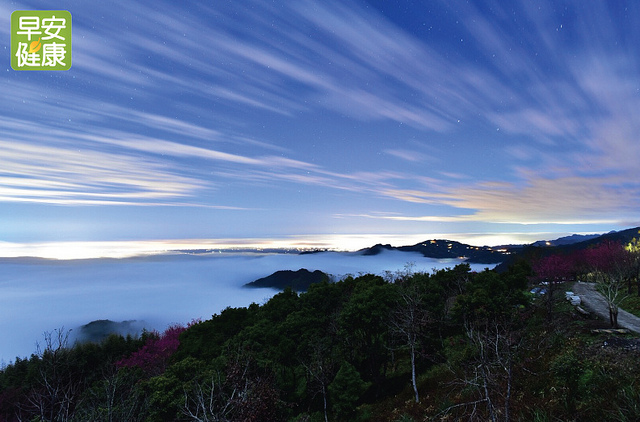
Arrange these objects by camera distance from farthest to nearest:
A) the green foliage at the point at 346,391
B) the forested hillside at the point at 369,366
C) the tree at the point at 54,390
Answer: the green foliage at the point at 346,391, the forested hillside at the point at 369,366, the tree at the point at 54,390

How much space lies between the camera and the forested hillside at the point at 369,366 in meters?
16.6

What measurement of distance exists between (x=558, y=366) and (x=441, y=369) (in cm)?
1465

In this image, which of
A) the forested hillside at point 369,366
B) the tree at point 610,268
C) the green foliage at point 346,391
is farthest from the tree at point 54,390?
the tree at point 610,268

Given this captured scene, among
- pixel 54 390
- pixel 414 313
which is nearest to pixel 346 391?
pixel 414 313

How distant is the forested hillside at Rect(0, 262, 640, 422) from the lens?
16578 millimetres

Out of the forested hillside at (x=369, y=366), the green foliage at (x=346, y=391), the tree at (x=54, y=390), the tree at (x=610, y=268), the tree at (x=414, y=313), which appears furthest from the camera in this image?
the tree at (x=610, y=268)

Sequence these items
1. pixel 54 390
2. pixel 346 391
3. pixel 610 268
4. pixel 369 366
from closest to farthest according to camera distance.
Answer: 1. pixel 54 390
2. pixel 346 391
3. pixel 369 366
4. pixel 610 268

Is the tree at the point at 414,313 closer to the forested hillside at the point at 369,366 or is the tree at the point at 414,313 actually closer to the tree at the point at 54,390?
the forested hillside at the point at 369,366

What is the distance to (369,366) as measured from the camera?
121 feet

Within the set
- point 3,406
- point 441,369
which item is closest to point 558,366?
point 441,369

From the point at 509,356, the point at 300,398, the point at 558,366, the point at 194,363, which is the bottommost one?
the point at 300,398

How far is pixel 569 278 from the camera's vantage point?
232ft

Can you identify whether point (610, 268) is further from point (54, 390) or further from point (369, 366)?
point (54, 390)

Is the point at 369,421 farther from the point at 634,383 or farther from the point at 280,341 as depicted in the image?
the point at 634,383
